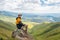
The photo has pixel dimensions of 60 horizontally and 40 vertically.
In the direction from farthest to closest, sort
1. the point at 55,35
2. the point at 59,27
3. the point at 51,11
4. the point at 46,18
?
the point at 46,18, the point at 51,11, the point at 59,27, the point at 55,35

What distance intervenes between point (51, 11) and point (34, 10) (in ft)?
42.8

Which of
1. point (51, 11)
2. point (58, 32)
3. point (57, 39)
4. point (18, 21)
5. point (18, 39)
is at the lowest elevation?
point (18, 39)

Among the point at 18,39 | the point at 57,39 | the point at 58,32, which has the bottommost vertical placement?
the point at 18,39

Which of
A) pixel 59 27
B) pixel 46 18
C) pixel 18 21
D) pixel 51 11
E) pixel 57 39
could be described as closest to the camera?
pixel 18 21

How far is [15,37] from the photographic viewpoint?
25.1 meters

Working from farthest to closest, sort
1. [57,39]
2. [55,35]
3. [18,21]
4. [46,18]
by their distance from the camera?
[46,18] → [55,35] → [57,39] → [18,21]

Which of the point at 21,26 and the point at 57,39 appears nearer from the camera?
the point at 21,26

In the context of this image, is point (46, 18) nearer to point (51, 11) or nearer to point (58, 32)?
point (51, 11)

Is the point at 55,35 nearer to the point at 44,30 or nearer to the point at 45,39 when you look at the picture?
the point at 45,39

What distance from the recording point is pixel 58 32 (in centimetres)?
10681

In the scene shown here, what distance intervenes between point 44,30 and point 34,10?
37.1 meters

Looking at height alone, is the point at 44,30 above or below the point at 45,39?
above

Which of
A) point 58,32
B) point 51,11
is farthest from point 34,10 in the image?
point 58,32

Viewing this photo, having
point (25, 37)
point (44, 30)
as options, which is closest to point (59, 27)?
point (44, 30)
